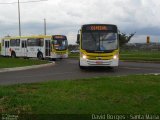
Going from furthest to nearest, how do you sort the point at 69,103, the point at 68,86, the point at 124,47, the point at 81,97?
the point at 124,47 → the point at 68,86 → the point at 81,97 → the point at 69,103

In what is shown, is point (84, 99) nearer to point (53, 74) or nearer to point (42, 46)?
point (53, 74)

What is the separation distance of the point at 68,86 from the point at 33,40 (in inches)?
1352

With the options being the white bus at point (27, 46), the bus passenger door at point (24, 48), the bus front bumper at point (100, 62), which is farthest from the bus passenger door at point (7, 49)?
the bus front bumper at point (100, 62)

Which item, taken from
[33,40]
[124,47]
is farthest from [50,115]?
[124,47]

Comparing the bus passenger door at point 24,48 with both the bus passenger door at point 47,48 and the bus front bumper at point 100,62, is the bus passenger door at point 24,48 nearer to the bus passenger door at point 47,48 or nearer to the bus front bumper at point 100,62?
the bus passenger door at point 47,48

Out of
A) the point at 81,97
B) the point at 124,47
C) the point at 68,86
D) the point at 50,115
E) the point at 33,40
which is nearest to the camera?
the point at 50,115

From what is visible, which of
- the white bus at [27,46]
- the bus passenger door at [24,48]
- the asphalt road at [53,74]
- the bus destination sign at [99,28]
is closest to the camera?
the asphalt road at [53,74]

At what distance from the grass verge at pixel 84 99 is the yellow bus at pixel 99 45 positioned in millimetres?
12115

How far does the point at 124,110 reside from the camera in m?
9.88

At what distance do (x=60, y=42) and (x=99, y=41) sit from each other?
20092 millimetres

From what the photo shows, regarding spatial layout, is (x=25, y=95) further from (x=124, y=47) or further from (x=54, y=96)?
(x=124, y=47)

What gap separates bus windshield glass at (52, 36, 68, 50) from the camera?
150 feet

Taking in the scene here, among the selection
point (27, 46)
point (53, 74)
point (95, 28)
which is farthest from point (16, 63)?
point (27, 46)

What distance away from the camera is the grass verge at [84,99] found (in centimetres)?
997
